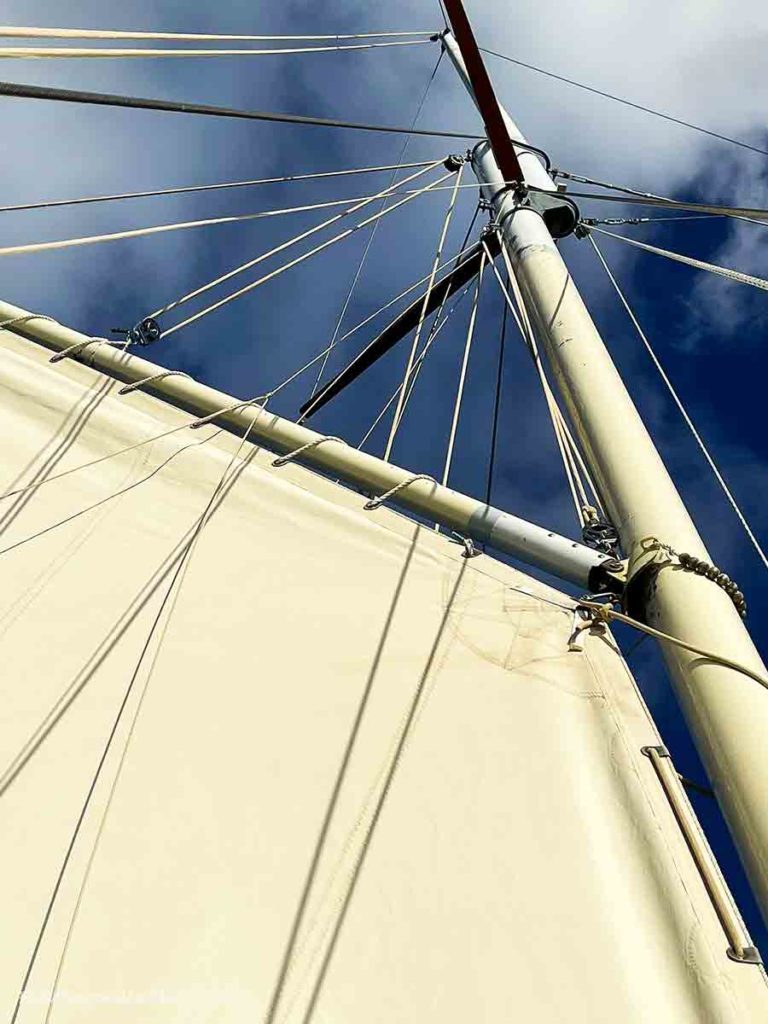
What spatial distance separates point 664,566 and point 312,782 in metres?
1.07

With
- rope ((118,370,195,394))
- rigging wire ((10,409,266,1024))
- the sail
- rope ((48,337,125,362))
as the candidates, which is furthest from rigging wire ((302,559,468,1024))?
rope ((48,337,125,362))

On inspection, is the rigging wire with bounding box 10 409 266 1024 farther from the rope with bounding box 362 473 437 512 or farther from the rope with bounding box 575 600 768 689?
the rope with bounding box 575 600 768 689

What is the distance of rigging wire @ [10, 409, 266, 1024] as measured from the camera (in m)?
1.90

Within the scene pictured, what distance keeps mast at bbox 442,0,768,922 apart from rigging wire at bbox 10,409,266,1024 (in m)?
1.34

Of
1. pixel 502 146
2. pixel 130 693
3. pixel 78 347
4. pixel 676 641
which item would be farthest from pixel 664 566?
pixel 502 146

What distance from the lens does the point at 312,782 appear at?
2.34 metres

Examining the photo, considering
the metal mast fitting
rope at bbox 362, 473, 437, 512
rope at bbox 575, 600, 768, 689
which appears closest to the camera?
rope at bbox 575, 600, 768, 689

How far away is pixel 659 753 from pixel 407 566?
1.17m

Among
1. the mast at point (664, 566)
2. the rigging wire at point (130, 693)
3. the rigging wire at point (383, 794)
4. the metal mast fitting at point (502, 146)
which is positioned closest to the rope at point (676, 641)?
the mast at point (664, 566)

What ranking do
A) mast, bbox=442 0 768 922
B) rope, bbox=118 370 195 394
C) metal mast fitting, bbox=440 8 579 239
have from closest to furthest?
mast, bbox=442 0 768 922 → rope, bbox=118 370 195 394 → metal mast fitting, bbox=440 8 579 239

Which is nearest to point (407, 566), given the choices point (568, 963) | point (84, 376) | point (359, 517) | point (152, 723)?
point (359, 517)

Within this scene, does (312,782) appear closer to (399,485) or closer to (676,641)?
(676,641)

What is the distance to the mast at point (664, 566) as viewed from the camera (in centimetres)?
184

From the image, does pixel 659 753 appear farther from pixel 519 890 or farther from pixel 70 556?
pixel 70 556
